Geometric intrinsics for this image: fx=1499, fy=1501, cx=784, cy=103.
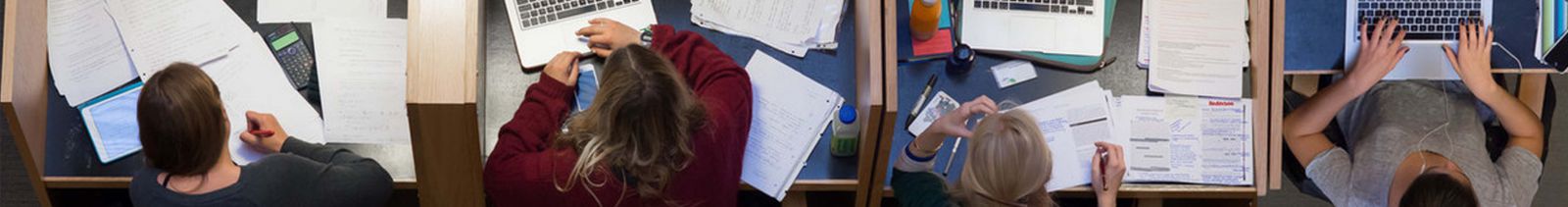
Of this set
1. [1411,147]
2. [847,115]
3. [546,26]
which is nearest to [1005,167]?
[847,115]

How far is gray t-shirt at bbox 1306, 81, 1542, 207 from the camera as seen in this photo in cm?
287

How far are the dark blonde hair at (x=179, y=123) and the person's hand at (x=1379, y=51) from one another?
2085mm

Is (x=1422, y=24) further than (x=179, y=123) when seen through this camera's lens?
Yes

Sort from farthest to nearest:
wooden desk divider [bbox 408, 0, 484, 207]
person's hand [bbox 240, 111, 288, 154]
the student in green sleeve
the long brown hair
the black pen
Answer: the black pen, person's hand [bbox 240, 111, 288, 154], the student in green sleeve, the long brown hair, wooden desk divider [bbox 408, 0, 484, 207]

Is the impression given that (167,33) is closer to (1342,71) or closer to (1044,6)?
(1044,6)

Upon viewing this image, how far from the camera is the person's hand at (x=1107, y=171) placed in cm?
268

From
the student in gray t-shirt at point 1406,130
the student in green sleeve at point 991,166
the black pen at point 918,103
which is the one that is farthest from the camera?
the student in gray t-shirt at point 1406,130

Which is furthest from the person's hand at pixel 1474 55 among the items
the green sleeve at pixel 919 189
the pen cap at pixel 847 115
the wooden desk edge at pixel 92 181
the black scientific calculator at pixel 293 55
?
the black scientific calculator at pixel 293 55

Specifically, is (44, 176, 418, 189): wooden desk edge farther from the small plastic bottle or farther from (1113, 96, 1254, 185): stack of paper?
(1113, 96, 1254, 185): stack of paper

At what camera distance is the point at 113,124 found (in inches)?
106

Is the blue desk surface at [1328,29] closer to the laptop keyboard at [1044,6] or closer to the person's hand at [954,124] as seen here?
the laptop keyboard at [1044,6]

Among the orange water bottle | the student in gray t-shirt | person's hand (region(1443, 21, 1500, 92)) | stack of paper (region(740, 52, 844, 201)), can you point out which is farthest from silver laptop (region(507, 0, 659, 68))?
person's hand (region(1443, 21, 1500, 92))

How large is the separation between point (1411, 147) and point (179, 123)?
7.36 feet

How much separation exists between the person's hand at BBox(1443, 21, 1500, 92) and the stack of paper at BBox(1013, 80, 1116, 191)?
0.72 metres
